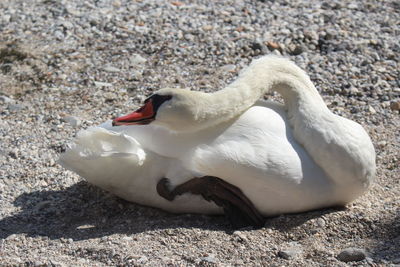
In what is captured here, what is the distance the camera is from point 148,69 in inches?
319

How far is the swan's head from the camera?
5207 millimetres

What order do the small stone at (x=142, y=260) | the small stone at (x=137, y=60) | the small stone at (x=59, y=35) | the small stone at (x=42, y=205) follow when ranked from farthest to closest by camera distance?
the small stone at (x=59, y=35)
the small stone at (x=137, y=60)
the small stone at (x=42, y=205)
the small stone at (x=142, y=260)

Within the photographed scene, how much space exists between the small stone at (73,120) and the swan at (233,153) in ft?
4.91

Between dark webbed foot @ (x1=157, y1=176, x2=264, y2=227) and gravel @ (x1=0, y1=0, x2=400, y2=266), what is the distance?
0.12m

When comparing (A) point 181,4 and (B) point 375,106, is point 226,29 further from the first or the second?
(B) point 375,106

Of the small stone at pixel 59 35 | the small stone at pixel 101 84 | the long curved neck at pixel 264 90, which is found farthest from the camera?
the small stone at pixel 59 35

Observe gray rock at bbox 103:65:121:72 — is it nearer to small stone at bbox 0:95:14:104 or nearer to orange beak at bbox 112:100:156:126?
small stone at bbox 0:95:14:104

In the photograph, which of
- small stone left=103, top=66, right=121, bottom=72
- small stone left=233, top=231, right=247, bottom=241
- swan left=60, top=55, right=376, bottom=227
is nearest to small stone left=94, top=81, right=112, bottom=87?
small stone left=103, top=66, right=121, bottom=72

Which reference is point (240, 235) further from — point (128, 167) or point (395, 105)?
point (395, 105)

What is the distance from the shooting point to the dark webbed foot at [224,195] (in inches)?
212

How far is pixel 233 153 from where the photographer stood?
527 centimetres

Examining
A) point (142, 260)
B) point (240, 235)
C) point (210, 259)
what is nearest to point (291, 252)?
point (240, 235)

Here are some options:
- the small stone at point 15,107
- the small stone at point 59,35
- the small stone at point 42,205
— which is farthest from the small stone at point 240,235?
the small stone at point 59,35

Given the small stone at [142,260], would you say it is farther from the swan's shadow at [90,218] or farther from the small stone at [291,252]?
the small stone at [291,252]
